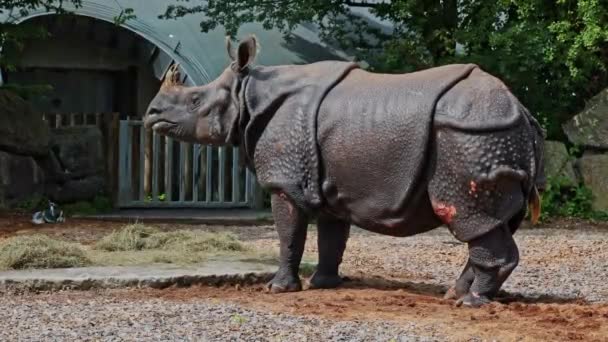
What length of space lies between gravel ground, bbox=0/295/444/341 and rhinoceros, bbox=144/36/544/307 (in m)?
0.98

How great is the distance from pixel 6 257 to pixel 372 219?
289 centimetres

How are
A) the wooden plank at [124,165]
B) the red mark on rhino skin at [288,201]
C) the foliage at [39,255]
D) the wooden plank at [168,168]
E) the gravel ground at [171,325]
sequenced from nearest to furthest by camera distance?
the gravel ground at [171,325]
the red mark on rhino skin at [288,201]
the foliage at [39,255]
the wooden plank at [124,165]
the wooden plank at [168,168]

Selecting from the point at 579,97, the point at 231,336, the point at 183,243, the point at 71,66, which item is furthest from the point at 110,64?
the point at 231,336

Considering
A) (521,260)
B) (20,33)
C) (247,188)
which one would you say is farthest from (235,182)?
(521,260)

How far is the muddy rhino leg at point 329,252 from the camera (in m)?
8.83

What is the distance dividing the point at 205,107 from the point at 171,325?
225 cm

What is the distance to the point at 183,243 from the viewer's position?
10.4 metres

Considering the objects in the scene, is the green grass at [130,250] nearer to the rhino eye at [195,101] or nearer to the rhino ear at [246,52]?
the rhino eye at [195,101]

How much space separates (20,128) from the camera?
53.9 ft

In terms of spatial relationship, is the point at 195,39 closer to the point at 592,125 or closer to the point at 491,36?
the point at 491,36

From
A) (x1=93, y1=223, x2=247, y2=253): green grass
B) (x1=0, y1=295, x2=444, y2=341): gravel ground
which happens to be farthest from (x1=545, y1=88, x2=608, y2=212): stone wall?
(x1=0, y1=295, x2=444, y2=341): gravel ground

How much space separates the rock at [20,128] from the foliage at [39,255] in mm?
6878

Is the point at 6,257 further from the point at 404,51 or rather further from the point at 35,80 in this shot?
the point at 35,80

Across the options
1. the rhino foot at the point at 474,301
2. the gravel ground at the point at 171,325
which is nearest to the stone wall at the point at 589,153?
the rhino foot at the point at 474,301
